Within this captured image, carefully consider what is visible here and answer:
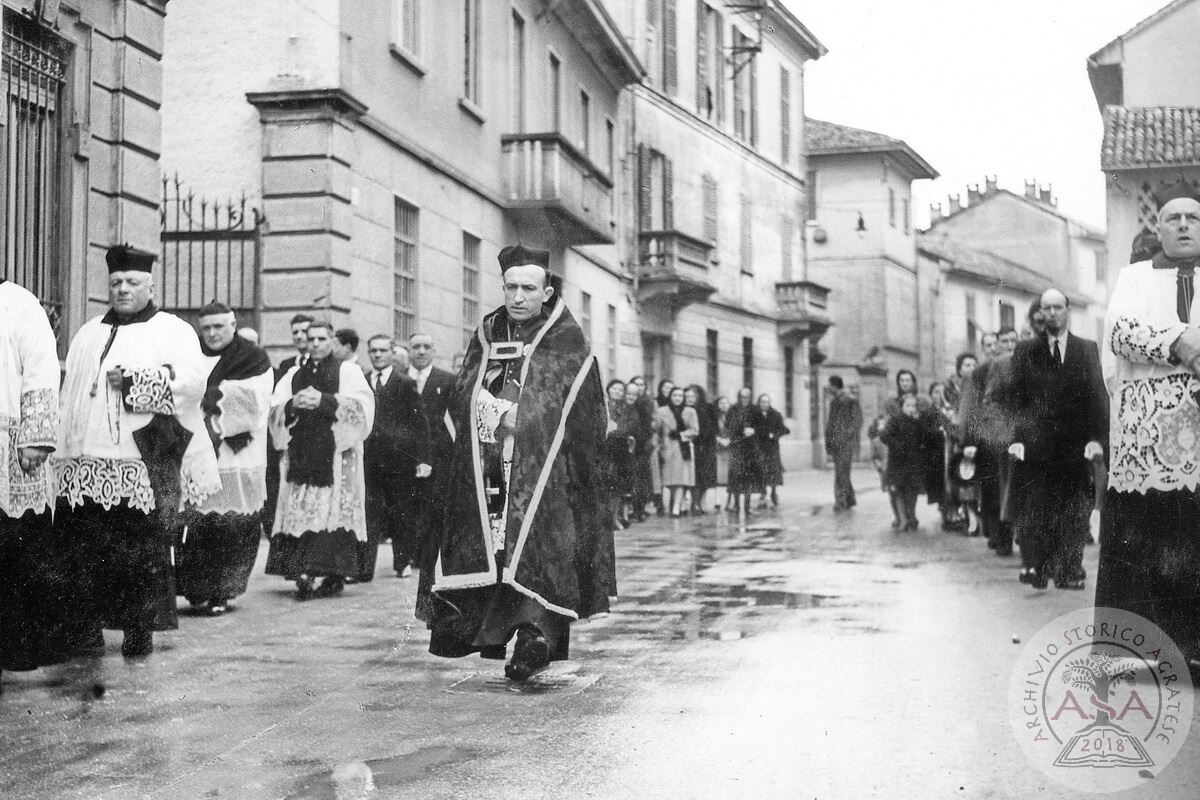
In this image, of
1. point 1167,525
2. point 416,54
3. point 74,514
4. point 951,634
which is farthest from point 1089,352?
point 416,54

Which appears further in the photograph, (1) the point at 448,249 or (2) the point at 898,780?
(1) the point at 448,249

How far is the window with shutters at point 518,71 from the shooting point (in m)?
21.4

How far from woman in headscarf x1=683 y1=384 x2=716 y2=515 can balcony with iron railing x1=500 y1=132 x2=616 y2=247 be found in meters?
3.32

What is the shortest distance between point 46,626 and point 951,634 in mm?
4549

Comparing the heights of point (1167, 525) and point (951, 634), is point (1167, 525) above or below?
above

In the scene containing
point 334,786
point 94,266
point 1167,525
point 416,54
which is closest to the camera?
point 334,786

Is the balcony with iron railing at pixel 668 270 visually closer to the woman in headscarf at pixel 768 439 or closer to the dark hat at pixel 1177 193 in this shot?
the woman in headscarf at pixel 768 439

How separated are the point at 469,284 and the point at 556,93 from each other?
5672mm

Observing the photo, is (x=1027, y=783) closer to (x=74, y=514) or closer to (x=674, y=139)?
(x=74, y=514)

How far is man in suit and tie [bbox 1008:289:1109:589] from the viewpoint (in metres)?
9.40

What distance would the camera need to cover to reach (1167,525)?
6137 millimetres

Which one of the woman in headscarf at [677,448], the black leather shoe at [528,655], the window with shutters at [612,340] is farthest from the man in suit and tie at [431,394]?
the window with shutters at [612,340]

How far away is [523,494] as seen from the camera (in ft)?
21.5

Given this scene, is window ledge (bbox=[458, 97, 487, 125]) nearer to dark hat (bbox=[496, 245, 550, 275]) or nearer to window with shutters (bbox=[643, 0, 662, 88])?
window with shutters (bbox=[643, 0, 662, 88])
